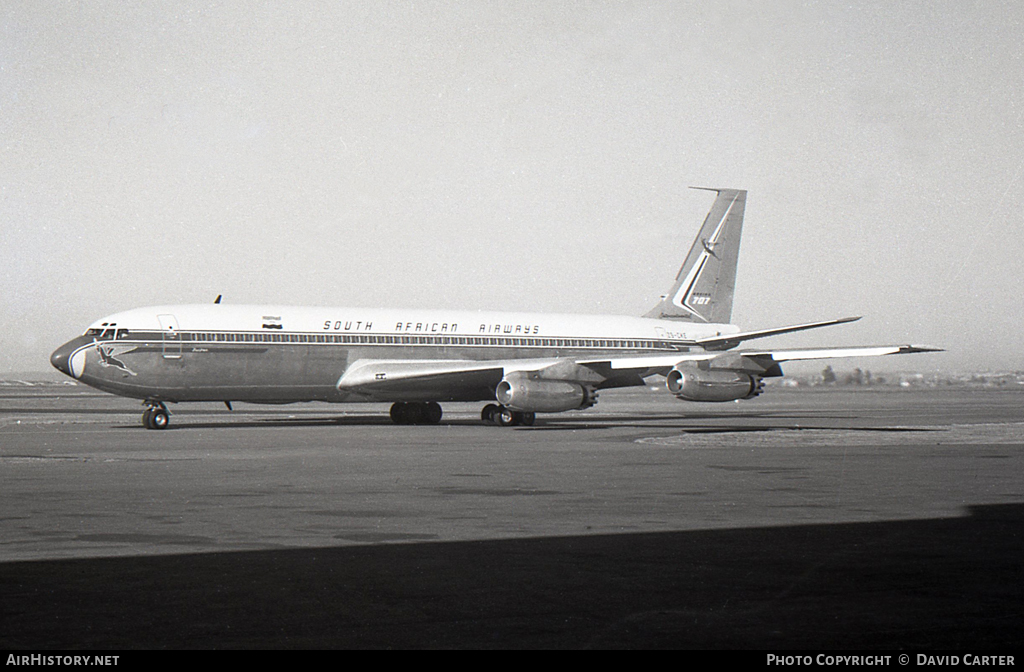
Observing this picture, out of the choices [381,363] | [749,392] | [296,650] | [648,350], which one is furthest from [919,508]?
[648,350]

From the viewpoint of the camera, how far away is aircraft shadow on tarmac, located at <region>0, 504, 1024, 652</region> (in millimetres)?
6598

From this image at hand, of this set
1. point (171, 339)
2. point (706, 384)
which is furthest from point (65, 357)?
point (706, 384)

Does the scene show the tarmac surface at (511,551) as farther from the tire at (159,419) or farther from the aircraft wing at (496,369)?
the aircraft wing at (496,369)

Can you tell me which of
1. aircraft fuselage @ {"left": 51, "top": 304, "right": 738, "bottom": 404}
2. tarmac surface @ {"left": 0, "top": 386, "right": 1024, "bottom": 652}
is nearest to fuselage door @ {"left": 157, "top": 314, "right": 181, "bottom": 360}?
aircraft fuselage @ {"left": 51, "top": 304, "right": 738, "bottom": 404}

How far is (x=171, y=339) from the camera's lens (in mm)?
32438

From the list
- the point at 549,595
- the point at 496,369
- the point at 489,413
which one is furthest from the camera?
the point at 489,413

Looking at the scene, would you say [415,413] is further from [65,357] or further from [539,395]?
[65,357]

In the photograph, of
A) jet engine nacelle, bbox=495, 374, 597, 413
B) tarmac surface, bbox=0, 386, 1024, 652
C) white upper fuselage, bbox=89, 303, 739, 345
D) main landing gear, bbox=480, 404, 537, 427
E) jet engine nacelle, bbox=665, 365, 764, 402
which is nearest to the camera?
tarmac surface, bbox=0, 386, 1024, 652

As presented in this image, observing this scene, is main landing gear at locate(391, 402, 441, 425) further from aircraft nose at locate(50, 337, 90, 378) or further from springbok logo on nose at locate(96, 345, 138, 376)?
aircraft nose at locate(50, 337, 90, 378)

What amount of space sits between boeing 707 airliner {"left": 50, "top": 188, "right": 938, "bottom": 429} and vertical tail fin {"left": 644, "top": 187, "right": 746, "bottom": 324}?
16.9 feet

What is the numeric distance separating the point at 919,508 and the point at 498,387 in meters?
22.2

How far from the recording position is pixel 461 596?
7.88m

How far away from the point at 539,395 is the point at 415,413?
20.4ft

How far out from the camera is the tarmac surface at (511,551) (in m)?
6.84
